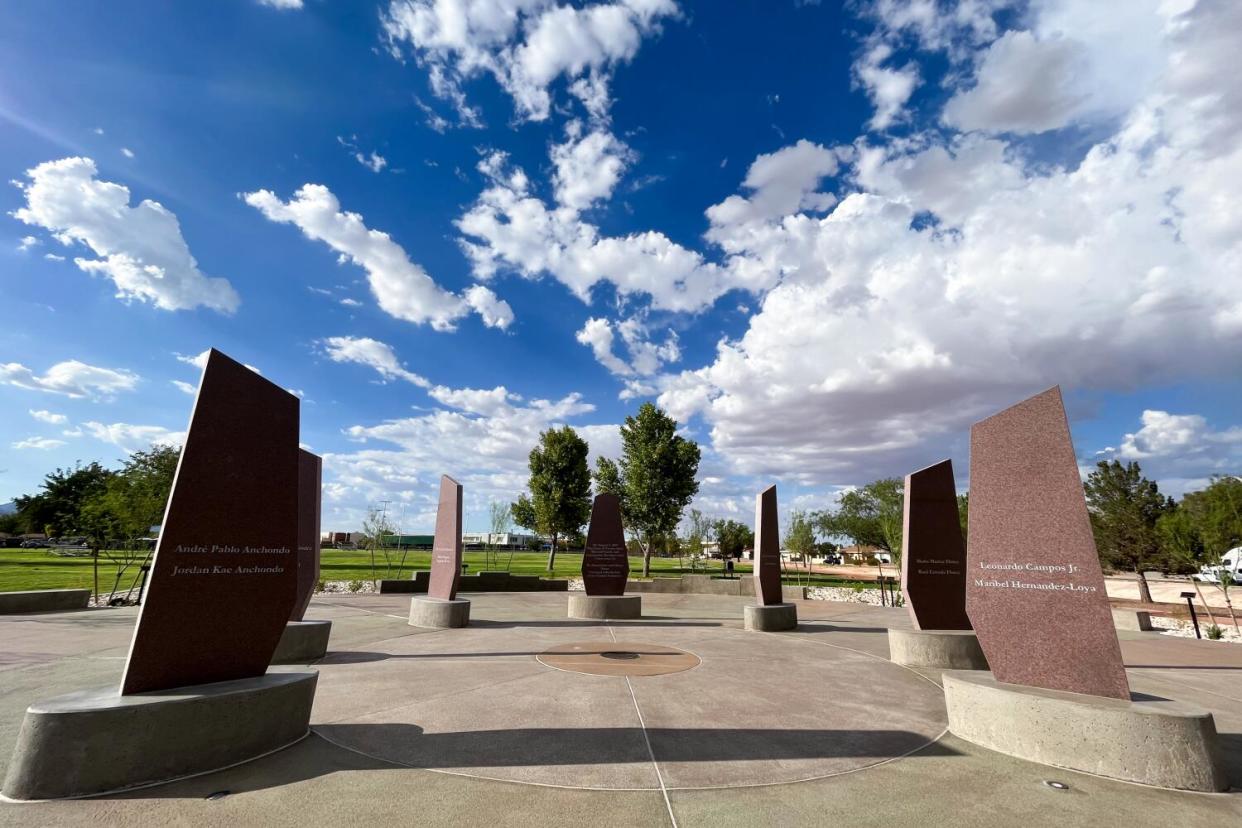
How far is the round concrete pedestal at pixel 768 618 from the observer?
528 inches

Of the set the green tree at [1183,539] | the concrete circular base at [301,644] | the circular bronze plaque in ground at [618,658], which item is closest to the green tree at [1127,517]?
the green tree at [1183,539]

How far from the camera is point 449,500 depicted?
14594 mm

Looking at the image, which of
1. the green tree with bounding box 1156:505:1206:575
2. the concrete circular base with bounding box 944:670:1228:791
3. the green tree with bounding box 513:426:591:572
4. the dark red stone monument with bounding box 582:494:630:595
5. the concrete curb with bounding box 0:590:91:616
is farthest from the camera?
the green tree with bounding box 513:426:591:572

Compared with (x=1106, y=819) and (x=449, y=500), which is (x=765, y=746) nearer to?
(x=1106, y=819)

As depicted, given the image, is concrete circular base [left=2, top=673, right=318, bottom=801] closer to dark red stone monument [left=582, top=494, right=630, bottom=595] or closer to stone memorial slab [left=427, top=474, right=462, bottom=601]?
stone memorial slab [left=427, top=474, right=462, bottom=601]

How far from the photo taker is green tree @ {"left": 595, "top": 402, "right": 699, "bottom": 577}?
3769 cm

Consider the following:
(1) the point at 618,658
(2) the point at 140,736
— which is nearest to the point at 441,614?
(1) the point at 618,658

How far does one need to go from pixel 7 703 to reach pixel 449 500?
862 centimetres

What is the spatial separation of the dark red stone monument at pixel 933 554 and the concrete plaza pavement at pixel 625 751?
1.32 m

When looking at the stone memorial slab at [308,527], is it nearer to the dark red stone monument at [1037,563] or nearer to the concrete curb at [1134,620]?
the dark red stone monument at [1037,563]

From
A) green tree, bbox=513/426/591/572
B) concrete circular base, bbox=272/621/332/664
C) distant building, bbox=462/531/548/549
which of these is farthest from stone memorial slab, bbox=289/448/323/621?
distant building, bbox=462/531/548/549

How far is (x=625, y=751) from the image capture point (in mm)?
5195

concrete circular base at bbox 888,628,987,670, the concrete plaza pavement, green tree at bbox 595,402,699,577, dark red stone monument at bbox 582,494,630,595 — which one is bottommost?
the concrete plaza pavement

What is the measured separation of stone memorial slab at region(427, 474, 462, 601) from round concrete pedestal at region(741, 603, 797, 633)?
23.9 ft
